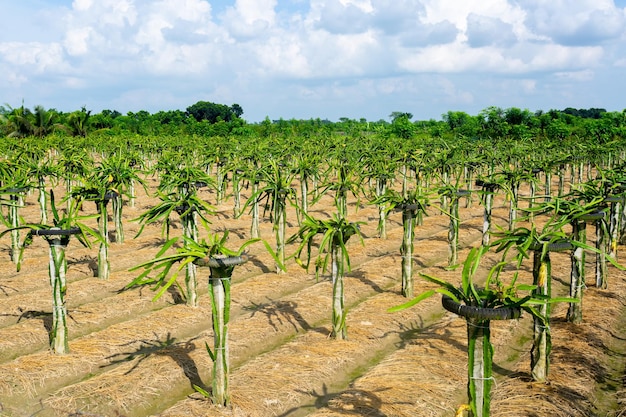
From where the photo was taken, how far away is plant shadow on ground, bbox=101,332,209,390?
9.23 metres

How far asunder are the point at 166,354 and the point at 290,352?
2123 millimetres

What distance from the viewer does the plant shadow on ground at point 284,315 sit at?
453 inches

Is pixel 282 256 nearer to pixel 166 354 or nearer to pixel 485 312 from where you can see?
pixel 166 354

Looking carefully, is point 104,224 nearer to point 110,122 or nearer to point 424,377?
point 424,377

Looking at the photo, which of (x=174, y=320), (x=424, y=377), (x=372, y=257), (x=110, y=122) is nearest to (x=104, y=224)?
(x=174, y=320)

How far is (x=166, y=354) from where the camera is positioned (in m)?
9.68

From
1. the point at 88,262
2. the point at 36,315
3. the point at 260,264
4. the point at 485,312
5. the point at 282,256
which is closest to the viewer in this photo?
the point at 485,312

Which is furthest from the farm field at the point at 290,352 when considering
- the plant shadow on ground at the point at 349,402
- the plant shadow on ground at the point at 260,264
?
the plant shadow on ground at the point at 260,264

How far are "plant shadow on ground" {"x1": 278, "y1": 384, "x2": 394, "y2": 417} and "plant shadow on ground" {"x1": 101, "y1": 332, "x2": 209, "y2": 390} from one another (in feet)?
5.85

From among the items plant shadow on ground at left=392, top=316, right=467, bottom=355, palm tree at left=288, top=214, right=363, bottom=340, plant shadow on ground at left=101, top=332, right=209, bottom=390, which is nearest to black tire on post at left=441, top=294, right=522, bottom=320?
palm tree at left=288, top=214, right=363, bottom=340

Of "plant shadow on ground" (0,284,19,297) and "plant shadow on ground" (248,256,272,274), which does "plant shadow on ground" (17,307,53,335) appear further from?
"plant shadow on ground" (248,256,272,274)

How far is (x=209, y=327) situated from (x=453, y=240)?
7.11m

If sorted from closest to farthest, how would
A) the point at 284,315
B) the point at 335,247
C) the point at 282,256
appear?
1. the point at 335,247
2. the point at 284,315
3. the point at 282,256

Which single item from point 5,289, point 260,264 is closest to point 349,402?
point 260,264
